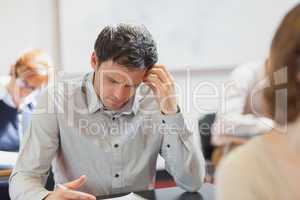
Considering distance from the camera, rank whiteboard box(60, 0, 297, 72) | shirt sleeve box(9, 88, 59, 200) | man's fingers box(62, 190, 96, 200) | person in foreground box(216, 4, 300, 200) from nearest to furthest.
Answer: person in foreground box(216, 4, 300, 200), man's fingers box(62, 190, 96, 200), shirt sleeve box(9, 88, 59, 200), whiteboard box(60, 0, 297, 72)

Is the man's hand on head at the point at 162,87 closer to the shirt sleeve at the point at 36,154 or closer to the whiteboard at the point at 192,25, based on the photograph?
the shirt sleeve at the point at 36,154

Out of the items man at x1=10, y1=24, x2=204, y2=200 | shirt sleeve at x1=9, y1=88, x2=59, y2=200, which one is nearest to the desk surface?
man at x1=10, y1=24, x2=204, y2=200

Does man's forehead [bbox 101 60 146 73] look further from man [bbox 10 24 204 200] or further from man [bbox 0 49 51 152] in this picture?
man [bbox 0 49 51 152]

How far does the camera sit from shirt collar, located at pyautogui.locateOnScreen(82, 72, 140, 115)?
3.50 feet

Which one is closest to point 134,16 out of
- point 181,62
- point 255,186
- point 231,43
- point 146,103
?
point 181,62

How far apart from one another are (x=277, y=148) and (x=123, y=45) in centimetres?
54

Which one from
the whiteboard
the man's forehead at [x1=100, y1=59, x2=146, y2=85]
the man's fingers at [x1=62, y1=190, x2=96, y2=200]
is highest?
the whiteboard

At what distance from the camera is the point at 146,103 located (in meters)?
1.13

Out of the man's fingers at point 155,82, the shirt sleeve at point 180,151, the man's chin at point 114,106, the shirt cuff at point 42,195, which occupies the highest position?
the man's fingers at point 155,82

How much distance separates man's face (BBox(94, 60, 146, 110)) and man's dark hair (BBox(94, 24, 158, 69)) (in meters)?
0.02

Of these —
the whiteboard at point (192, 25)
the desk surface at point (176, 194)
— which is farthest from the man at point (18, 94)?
the desk surface at point (176, 194)

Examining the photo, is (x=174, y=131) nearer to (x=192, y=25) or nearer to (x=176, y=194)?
(x=176, y=194)

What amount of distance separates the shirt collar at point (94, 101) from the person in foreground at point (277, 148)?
0.60 m

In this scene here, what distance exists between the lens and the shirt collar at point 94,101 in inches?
42.0
